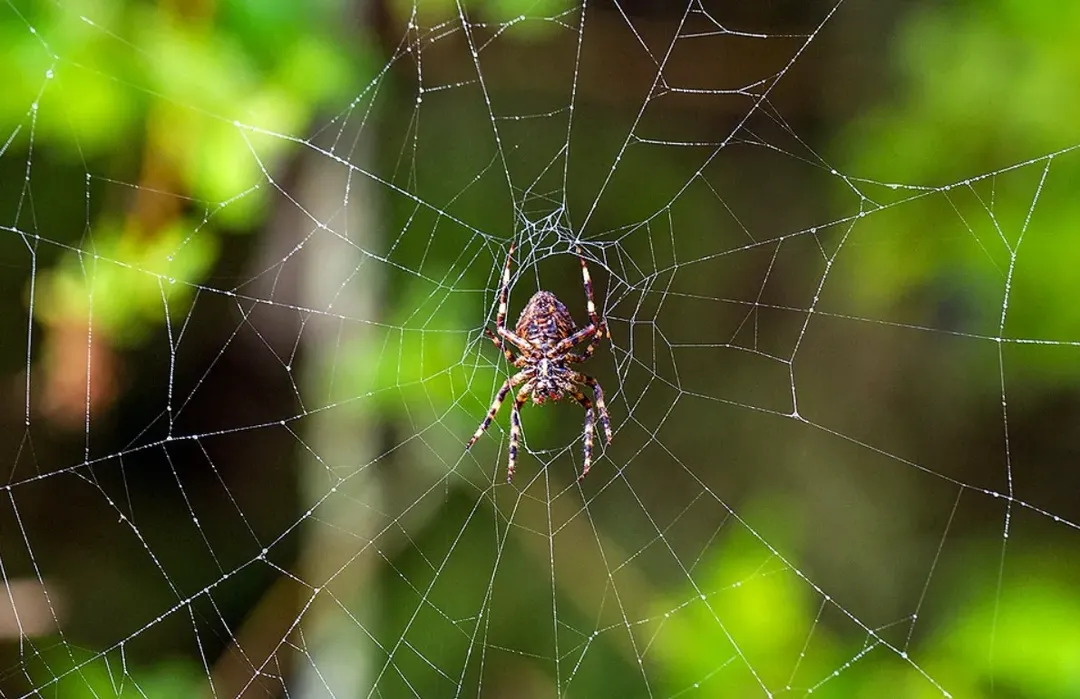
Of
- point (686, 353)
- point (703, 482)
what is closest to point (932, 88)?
point (686, 353)

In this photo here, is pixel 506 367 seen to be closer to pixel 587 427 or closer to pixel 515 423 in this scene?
pixel 515 423

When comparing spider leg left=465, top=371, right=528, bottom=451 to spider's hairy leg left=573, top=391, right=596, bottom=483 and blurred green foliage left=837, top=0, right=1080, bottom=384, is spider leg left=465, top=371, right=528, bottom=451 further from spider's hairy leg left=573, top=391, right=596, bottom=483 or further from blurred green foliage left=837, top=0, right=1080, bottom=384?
blurred green foliage left=837, top=0, right=1080, bottom=384

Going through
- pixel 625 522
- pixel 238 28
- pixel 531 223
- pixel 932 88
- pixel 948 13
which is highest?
pixel 238 28

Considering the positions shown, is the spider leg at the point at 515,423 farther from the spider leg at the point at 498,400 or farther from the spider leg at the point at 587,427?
the spider leg at the point at 587,427

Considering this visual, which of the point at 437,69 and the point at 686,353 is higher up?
the point at 437,69

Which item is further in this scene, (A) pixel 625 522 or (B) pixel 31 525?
(A) pixel 625 522

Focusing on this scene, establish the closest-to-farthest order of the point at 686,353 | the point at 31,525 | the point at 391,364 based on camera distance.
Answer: the point at 391,364 < the point at 31,525 < the point at 686,353

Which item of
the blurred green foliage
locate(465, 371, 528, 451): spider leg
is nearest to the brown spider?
locate(465, 371, 528, 451): spider leg

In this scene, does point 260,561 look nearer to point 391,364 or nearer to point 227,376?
point 227,376
